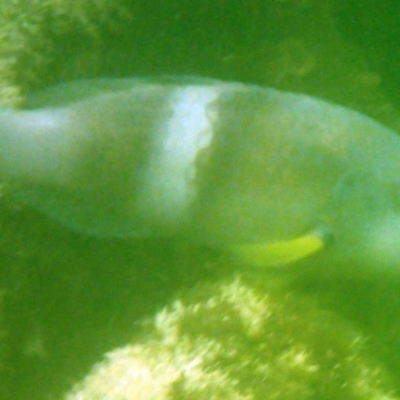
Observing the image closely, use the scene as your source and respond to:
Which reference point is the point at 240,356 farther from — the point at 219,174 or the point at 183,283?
the point at 219,174

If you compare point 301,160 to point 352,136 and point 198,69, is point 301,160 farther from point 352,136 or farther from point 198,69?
point 198,69

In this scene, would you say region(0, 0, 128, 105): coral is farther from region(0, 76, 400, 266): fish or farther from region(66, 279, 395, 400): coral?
region(66, 279, 395, 400): coral

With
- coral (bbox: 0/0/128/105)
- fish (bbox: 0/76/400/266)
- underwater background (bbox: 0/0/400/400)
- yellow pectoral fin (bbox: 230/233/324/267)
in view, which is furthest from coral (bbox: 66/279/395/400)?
coral (bbox: 0/0/128/105)

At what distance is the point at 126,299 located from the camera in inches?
87.9

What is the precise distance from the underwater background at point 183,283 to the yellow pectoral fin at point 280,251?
0.17ft

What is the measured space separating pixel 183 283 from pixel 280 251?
0.44 m

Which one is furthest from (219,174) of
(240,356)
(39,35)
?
(39,35)

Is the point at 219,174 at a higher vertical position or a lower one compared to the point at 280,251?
higher

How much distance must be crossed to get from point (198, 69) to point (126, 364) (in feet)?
4.95

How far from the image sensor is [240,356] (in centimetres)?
169

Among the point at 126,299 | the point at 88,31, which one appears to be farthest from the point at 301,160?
the point at 88,31

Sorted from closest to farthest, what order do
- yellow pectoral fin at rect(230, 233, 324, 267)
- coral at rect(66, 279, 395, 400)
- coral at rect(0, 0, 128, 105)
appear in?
coral at rect(66, 279, 395, 400), yellow pectoral fin at rect(230, 233, 324, 267), coral at rect(0, 0, 128, 105)

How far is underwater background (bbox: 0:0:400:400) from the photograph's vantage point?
172 cm

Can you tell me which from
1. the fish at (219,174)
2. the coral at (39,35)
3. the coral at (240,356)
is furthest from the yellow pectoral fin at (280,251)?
the coral at (39,35)
